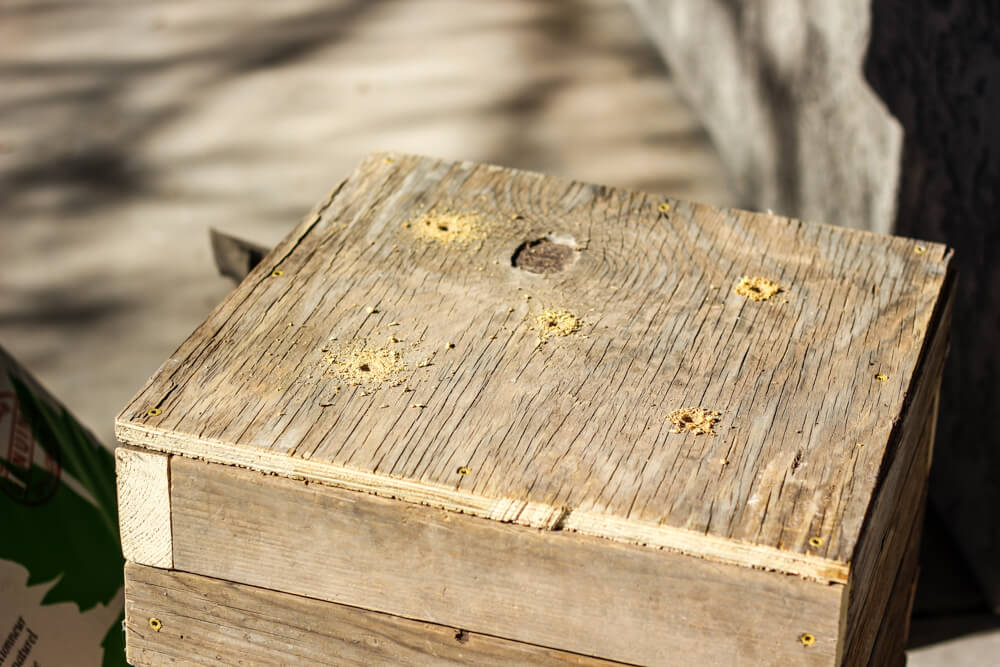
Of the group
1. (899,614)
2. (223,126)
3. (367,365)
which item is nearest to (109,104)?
(223,126)

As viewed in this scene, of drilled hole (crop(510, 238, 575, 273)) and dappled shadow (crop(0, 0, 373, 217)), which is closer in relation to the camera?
drilled hole (crop(510, 238, 575, 273))

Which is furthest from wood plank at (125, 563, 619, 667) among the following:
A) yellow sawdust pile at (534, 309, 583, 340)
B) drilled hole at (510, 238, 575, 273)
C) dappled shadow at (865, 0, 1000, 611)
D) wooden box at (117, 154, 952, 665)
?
dappled shadow at (865, 0, 1000, 611)

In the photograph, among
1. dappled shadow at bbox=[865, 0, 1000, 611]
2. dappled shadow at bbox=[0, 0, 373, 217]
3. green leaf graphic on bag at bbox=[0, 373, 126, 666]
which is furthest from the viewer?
dappled shadow at bbox=[0, 0, 373, 217]

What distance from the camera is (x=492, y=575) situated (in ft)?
3.23

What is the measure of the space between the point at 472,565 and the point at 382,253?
432 mm

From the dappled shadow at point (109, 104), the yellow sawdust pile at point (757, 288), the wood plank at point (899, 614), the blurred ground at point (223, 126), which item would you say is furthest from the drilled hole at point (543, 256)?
the dappled shadow at point (109, 104)

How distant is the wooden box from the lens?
3.08 ft

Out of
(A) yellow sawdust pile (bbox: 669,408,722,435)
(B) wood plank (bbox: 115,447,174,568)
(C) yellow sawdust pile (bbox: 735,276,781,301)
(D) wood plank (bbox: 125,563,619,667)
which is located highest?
(A) yellow sawdust pile (bbox: 669,408,722,435)

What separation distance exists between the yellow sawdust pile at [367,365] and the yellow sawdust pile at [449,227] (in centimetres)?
23

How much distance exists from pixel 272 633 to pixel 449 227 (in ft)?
1.66

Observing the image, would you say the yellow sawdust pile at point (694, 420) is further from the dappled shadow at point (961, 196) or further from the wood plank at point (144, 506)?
the dappled shadow at point (961, 196)

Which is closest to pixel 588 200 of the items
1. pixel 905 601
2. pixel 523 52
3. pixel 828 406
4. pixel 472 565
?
pixel 828 406

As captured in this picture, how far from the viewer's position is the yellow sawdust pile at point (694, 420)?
1.02 metres

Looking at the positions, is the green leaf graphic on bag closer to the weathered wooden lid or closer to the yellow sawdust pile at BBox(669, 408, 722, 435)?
the weathered wooden lid
